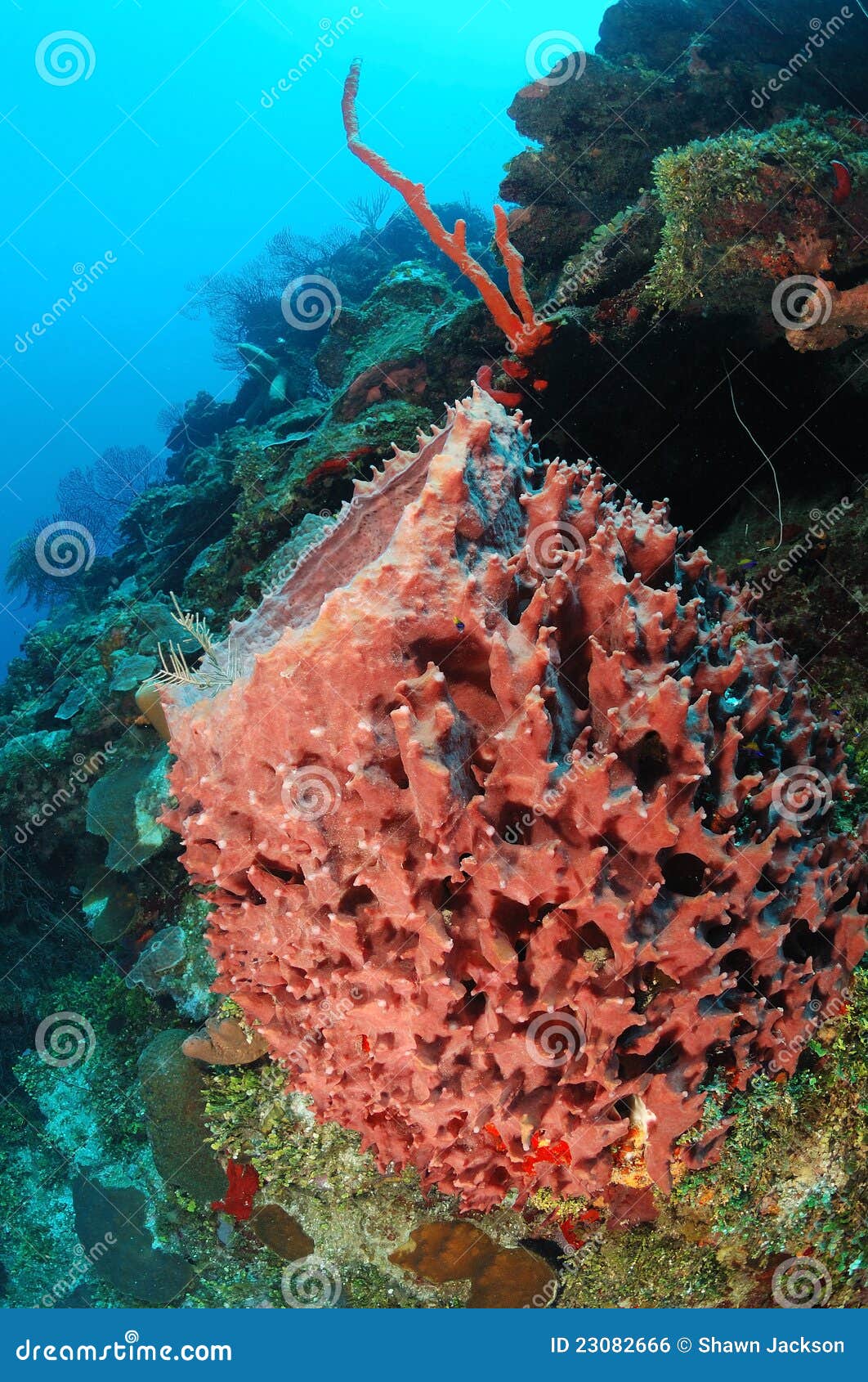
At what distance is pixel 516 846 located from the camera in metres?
2.31

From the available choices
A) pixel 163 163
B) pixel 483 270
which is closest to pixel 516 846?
pixel 483 270

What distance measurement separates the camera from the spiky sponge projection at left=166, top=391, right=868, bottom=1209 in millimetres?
2328

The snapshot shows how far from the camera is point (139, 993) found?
19.2 feet

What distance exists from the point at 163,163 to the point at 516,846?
95794 millimetres

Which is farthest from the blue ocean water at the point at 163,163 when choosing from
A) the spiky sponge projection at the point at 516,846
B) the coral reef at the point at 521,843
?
the spiky sponge projection at the point at 516,846

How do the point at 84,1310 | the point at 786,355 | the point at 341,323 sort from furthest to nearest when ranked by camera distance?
1. the point at 341,323
2. the point at 786,355
3. the point at 84,1310

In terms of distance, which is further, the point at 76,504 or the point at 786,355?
the point at 76,504

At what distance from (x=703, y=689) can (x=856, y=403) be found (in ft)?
9.79

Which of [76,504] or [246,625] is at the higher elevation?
[246,625]

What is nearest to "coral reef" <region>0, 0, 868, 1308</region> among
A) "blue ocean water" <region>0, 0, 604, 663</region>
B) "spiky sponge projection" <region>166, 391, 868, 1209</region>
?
"spiky sponge projection" <region>166, 391, 868, 1209</region>

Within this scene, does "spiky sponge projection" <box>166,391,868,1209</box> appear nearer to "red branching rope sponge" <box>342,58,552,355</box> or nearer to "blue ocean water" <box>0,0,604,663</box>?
"red branching rope sponge" <box>342,58,552,355</box>

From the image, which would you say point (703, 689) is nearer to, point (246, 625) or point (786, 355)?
point (246, 625)

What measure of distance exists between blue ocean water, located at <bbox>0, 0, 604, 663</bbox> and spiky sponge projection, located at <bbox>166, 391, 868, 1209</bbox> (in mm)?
67715

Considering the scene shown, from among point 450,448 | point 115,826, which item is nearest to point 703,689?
point 450,448
